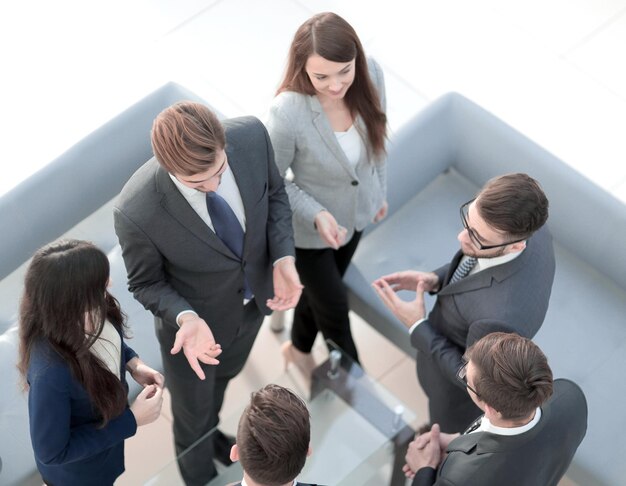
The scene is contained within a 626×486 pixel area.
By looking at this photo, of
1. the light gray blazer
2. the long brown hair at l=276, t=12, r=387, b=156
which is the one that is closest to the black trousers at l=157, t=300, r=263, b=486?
the light gray blazer

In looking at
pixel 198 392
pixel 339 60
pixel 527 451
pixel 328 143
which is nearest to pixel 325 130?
pixel 328 143

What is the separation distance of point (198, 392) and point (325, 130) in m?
1.07

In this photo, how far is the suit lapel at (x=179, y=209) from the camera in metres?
2.77

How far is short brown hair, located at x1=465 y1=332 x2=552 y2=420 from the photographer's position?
8.00ft

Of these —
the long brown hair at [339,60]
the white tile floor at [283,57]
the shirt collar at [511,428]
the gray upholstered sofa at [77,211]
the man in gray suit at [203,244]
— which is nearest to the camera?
the shirt collar at [511,428]

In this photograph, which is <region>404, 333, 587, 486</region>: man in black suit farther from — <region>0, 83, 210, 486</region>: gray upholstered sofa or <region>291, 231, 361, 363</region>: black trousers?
<region>0, 83, 210, 486</region>: gray upholstered sofa

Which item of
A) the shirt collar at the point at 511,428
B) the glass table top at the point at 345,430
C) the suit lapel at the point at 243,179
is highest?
the suit lapel at the point at 243,179

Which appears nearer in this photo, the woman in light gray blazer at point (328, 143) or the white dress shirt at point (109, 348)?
the white dress shirt at point (109, 348)

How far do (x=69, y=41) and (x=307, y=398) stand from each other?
285cm

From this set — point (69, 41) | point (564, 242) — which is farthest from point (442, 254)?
point (69, 41)

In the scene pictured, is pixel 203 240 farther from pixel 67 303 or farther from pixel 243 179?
pixel 67 303

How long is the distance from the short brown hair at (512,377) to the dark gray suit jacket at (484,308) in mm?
250

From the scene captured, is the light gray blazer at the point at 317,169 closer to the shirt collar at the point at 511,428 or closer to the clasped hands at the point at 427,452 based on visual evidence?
the clasped hands at the point at 427,452

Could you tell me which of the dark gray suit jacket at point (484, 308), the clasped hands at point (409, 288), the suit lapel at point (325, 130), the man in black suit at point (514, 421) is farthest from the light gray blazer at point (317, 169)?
the man in black suit at point (514, 421)
